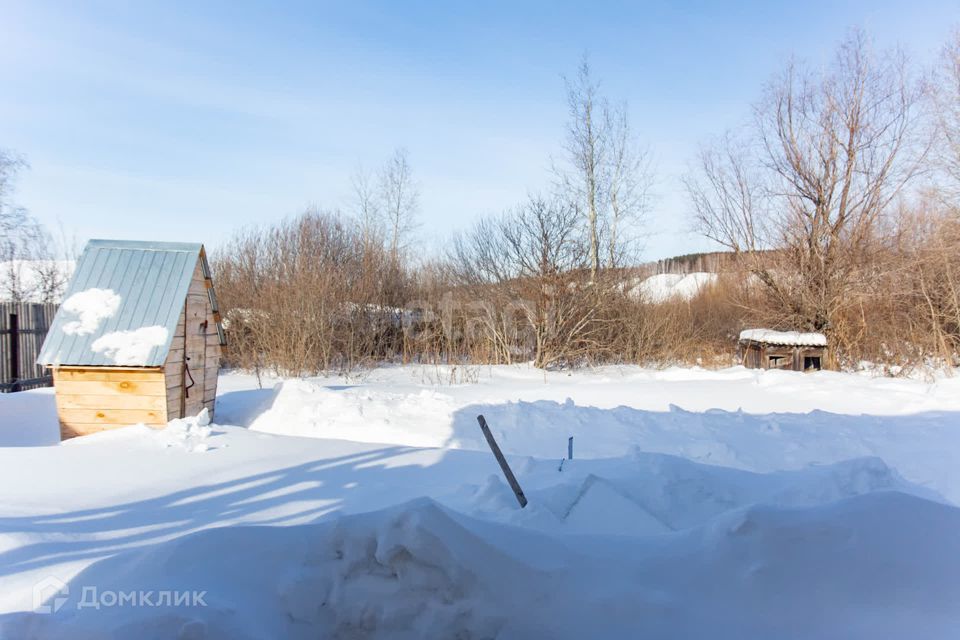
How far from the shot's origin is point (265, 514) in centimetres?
435

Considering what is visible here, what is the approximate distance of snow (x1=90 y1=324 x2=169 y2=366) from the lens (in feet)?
22.7

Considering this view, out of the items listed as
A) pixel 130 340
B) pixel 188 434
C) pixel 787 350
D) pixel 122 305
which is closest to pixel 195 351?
pixel 130 340

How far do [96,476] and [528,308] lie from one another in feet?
37.2

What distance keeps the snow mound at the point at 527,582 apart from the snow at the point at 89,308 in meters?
5.78

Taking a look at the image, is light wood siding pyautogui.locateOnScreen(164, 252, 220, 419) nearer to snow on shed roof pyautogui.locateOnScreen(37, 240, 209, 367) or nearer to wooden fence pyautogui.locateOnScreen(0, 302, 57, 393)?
snow on shed roof pyautogui.locateOnScreen(37, 240, 209, 367)

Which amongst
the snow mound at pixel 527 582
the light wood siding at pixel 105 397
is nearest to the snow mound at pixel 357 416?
the light wood siding at pixel 105 397

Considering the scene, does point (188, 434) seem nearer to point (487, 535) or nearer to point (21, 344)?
point (487, 535)

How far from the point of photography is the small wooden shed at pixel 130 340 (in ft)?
22.9

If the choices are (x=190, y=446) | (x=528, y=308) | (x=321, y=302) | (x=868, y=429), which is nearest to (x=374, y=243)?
(x=321, y=302)

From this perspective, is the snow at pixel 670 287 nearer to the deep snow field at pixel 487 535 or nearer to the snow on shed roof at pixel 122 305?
the deep snow field at pixel 487 535

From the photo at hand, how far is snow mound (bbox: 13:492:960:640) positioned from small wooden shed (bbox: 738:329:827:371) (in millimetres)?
12049

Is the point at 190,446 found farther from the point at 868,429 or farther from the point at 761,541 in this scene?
the point at 868,429

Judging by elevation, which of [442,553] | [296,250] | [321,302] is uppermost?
[296,250]

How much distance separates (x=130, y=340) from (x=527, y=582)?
6.69 meters
